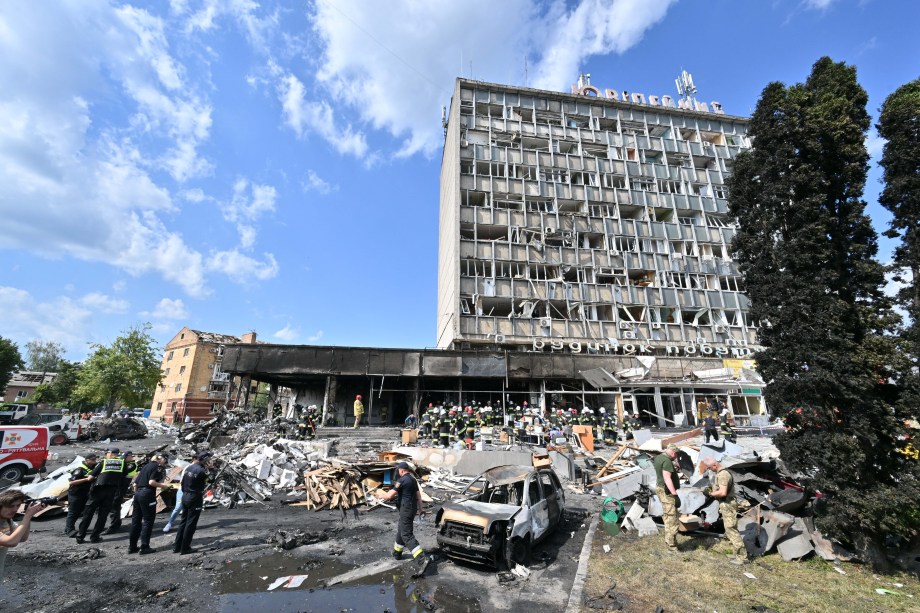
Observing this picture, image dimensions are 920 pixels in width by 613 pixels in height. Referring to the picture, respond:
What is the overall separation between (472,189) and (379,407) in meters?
18.8

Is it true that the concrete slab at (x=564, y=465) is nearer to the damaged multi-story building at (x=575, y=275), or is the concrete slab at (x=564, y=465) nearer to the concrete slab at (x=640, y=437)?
the concrete slab at (x=640, y=437)

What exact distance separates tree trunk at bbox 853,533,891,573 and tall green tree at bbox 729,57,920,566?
0.02 metres

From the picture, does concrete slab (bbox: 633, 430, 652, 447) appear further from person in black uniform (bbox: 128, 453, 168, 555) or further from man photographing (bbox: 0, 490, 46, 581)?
man photographing (bbox: 0, 490, 46, 581)

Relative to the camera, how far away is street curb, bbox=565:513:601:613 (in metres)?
5.44

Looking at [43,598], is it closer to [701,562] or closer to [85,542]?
[85,542]

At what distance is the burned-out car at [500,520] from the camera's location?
21.4 ft

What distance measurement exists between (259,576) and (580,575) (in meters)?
5.38

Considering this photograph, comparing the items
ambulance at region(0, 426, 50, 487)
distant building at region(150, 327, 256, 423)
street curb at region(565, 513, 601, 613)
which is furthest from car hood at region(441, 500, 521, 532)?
distant building at region(150, 327, 256, 423)

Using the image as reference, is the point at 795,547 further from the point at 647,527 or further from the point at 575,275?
the point at 575,275

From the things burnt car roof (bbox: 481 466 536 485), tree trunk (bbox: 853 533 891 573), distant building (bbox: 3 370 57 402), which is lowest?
tree trunk (bbox: 853 533 891 573)

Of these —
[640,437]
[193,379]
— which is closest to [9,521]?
[640,437]

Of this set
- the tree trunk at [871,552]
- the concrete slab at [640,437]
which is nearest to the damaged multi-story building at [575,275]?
the concrete slab at [640,437]

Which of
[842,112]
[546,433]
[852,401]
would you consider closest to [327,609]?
[852,401]

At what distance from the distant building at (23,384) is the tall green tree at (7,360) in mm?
12204
